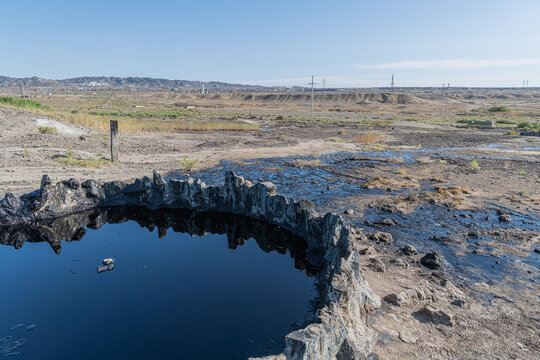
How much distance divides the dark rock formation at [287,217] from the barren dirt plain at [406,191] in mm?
746

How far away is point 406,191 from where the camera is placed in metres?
16.0

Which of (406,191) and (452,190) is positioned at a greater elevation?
(452,190)

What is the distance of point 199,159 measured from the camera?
21953 millimetres

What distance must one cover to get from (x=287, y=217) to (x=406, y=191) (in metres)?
6.85

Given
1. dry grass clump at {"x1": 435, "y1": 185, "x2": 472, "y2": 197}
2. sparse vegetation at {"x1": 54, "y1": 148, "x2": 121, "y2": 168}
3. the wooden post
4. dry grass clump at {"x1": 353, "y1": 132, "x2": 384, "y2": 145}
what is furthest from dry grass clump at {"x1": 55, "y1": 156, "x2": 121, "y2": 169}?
dry grass clump at {"x1": 353, "y1": 132, "x2": 384, "y2": 145}

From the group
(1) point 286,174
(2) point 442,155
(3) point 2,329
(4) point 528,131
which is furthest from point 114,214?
(4) point 528,131

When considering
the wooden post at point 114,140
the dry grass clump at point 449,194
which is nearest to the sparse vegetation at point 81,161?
the wooden post at point 114,140

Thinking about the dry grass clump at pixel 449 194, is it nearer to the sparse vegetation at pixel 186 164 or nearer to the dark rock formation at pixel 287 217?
the dark rock formation at pixel 287 217

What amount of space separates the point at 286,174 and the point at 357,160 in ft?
20.8

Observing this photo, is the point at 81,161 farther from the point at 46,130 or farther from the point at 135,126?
the point at 135,126

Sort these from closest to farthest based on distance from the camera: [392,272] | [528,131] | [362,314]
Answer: [362,314] < [392,272] < [528,131]

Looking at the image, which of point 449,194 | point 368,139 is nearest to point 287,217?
point 449,194

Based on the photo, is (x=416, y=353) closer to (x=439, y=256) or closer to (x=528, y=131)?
(x=439, y=256)

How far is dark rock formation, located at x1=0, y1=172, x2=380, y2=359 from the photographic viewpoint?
205 inches
